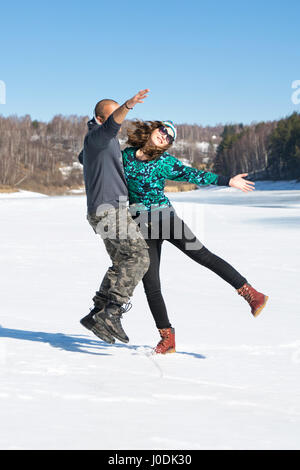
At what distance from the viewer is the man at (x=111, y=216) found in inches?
136

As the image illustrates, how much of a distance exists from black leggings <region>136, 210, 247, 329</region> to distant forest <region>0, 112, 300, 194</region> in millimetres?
57114

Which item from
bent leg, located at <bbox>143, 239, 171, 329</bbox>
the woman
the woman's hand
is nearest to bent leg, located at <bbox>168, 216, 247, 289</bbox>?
the woman

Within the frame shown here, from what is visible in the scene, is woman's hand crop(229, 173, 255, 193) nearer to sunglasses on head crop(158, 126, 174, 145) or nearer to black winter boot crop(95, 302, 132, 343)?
sunglasses on head crop(158, 126, 174, 145)

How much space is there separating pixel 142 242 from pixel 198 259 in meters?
0.41

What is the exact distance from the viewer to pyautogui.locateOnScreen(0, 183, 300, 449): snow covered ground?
259 centimetres

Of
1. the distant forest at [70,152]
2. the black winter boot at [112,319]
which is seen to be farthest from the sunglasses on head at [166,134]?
the distant forest at [70,152]

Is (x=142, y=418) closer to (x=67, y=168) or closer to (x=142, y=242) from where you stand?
(x=142, y=242)

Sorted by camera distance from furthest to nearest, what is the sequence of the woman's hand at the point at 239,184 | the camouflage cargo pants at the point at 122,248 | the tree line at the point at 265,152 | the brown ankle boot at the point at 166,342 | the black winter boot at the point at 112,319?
the tree line at the point at 265,152 < the brown ankle boot at the point at 166,342 < the woman's hand at the point at 239,184 < the black winter boot at the point at 112,319 < the camouflage cargo pants at the point at 122,248

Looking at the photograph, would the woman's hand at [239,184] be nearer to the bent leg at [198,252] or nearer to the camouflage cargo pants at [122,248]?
the bent leg at [198,252]

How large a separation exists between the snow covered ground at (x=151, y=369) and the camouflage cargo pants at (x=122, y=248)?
53 cm

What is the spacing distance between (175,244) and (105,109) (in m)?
1.01

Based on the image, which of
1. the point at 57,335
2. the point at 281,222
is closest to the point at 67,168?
the point at 281,222

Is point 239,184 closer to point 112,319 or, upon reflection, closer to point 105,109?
point 105,109
